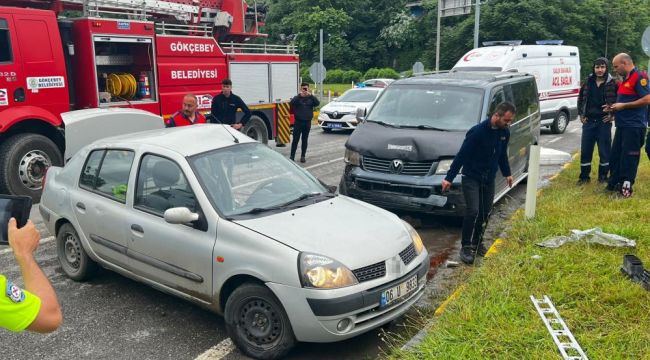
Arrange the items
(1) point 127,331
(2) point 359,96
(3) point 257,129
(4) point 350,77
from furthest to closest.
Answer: (4) point 350,77 < (2) point 359,96 < (3) point 257,129 < (1) point 127,331

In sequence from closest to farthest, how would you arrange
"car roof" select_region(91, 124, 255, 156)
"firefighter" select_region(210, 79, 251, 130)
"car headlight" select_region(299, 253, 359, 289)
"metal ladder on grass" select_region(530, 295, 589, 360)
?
"metal ladder on grass" select_region(530, 295, 589, 360) → "car headlight" select_region(299, 253, 359, 289) → "car roof" select_region(91, 124, 255, 156) → "firefighter" select_region(210, 79, 251, 130)

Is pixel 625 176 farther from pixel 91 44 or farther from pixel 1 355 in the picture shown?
→ pixel 91 44

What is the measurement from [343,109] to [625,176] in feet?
34.9

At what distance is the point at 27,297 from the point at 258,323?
1957mm

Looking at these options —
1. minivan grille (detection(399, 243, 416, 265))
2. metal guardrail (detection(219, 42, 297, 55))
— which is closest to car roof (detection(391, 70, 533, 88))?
minivan grille (detection(399, 243, 416, 265))

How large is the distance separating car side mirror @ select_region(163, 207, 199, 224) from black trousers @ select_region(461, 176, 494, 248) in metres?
2.79

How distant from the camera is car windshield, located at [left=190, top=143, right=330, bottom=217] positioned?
13.9 ft

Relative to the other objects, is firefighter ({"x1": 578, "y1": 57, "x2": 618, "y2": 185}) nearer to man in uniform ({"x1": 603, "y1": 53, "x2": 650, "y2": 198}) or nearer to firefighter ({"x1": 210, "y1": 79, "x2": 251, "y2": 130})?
man in uniform ({"x1": 603, "y1": 53, "x2": 650, "y2": 198})

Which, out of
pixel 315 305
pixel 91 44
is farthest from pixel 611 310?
pixel 91 44

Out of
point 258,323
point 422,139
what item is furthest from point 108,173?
point 422,139

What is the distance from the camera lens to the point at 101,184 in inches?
194

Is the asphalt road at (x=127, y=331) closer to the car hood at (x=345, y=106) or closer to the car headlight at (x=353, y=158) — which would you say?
the car headlight at (x=353, y=158)

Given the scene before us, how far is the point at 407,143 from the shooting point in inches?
264

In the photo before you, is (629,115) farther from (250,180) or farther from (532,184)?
(250,180)
